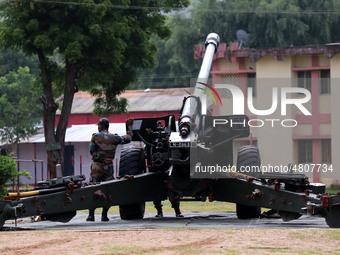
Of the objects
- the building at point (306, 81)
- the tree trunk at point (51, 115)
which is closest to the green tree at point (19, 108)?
the building at point (306, 81)

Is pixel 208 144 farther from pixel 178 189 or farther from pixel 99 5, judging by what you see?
pixel 99 5

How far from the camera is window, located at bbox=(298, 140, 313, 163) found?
33.3 metres

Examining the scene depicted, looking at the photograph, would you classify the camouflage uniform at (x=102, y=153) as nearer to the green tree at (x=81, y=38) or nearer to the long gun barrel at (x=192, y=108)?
the long gun barrel at (x=192, y=108)

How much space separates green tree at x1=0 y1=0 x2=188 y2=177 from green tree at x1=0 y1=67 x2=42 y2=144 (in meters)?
18.2

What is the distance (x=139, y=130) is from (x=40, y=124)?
40005 mm

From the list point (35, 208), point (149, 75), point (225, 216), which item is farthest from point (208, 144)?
point (149, 75)

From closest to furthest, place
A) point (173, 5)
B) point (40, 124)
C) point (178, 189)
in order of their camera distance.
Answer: point (178, 189), point (173, 5), point (40, 124)

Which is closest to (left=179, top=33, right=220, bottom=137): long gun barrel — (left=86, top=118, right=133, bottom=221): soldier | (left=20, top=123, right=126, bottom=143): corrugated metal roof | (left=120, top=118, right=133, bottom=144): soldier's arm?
(left=120, top=118, right=133, bottom=144): soldier's arm

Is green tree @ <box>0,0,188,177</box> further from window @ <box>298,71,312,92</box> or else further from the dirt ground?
the dirt ground

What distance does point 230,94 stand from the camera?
20969 mm

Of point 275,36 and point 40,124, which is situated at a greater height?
point 275,36

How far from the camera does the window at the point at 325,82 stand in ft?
114

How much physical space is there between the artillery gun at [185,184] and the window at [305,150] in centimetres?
1580

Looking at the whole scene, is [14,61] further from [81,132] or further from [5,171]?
[5,171]
